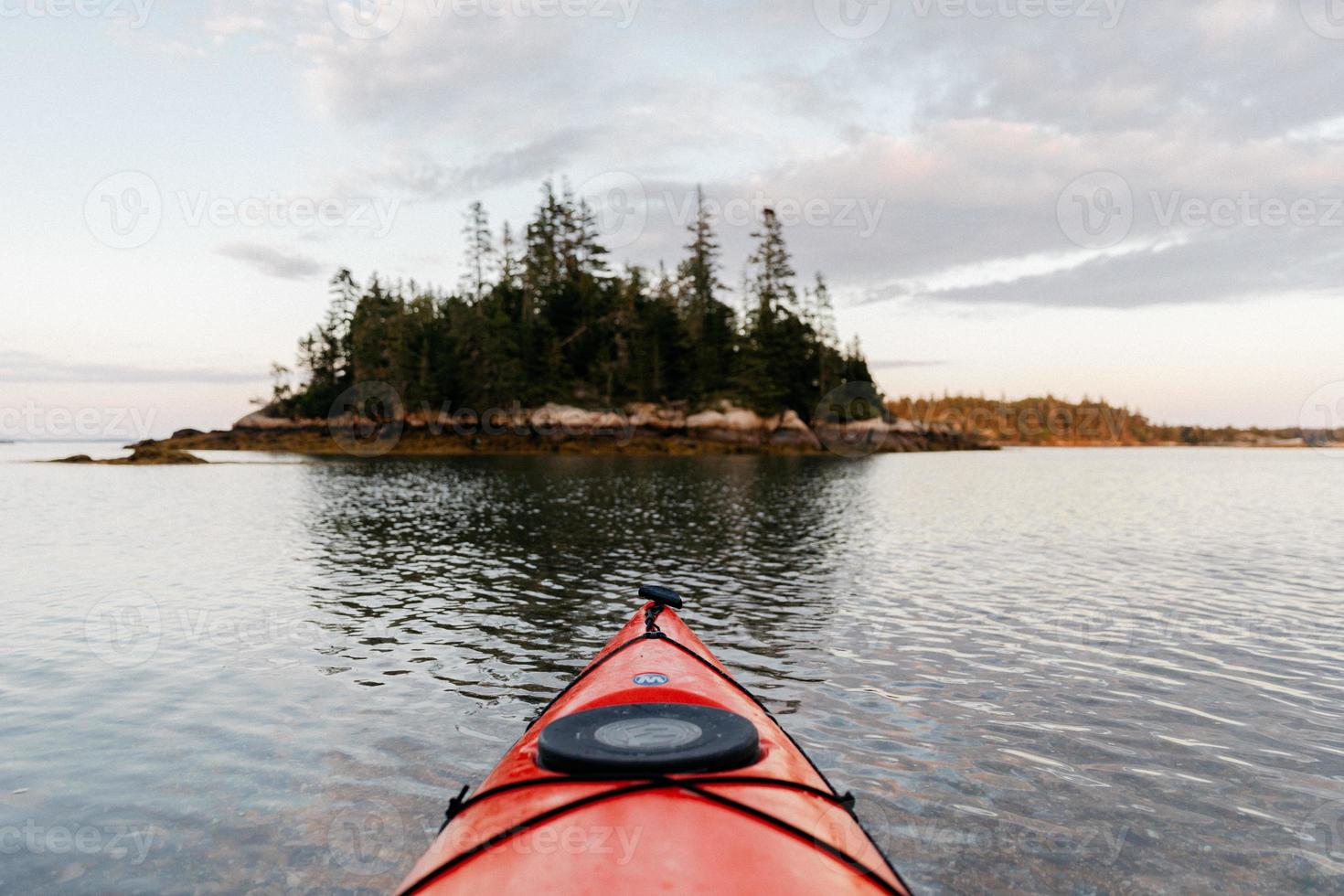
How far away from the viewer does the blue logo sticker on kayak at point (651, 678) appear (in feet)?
20.6

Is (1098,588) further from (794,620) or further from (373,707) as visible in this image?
(373,707)

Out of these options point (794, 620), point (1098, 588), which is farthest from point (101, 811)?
point (1098, 588)

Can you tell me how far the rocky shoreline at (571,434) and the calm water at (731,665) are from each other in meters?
58.8

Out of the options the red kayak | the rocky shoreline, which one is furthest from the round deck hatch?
the rocky shoreline

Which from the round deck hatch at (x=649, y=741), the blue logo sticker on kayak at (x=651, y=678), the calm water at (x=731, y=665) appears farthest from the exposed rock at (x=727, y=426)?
the round deck hatch at (x=649, y=741)

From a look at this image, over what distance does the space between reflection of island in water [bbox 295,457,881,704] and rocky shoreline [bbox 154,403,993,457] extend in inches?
1675

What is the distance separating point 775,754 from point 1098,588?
52.1 ft

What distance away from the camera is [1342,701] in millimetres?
9914

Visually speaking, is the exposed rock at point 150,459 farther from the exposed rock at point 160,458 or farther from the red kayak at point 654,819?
the red kayak at point 654,819

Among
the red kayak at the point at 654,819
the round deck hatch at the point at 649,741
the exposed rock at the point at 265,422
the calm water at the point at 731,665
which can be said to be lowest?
the calm water at the point at 731,665

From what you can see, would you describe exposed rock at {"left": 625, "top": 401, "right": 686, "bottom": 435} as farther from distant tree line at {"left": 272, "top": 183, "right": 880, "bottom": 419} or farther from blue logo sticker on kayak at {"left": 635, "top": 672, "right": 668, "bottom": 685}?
blue logo sticker on kayak at {"left": 635, "top": 672, "right": 668, "bottom": 685}

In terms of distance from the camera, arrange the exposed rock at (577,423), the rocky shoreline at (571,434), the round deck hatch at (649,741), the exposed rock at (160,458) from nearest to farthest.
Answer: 1. the round deck hatch at (649,741)
2. the exposed rock at (160,458)
3. the rocky shoreline at (571,434)
4. the exposed rock at (577,423)

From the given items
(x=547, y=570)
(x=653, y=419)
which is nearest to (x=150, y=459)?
(x=653, y=419)

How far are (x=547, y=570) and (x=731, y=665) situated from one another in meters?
8.95
